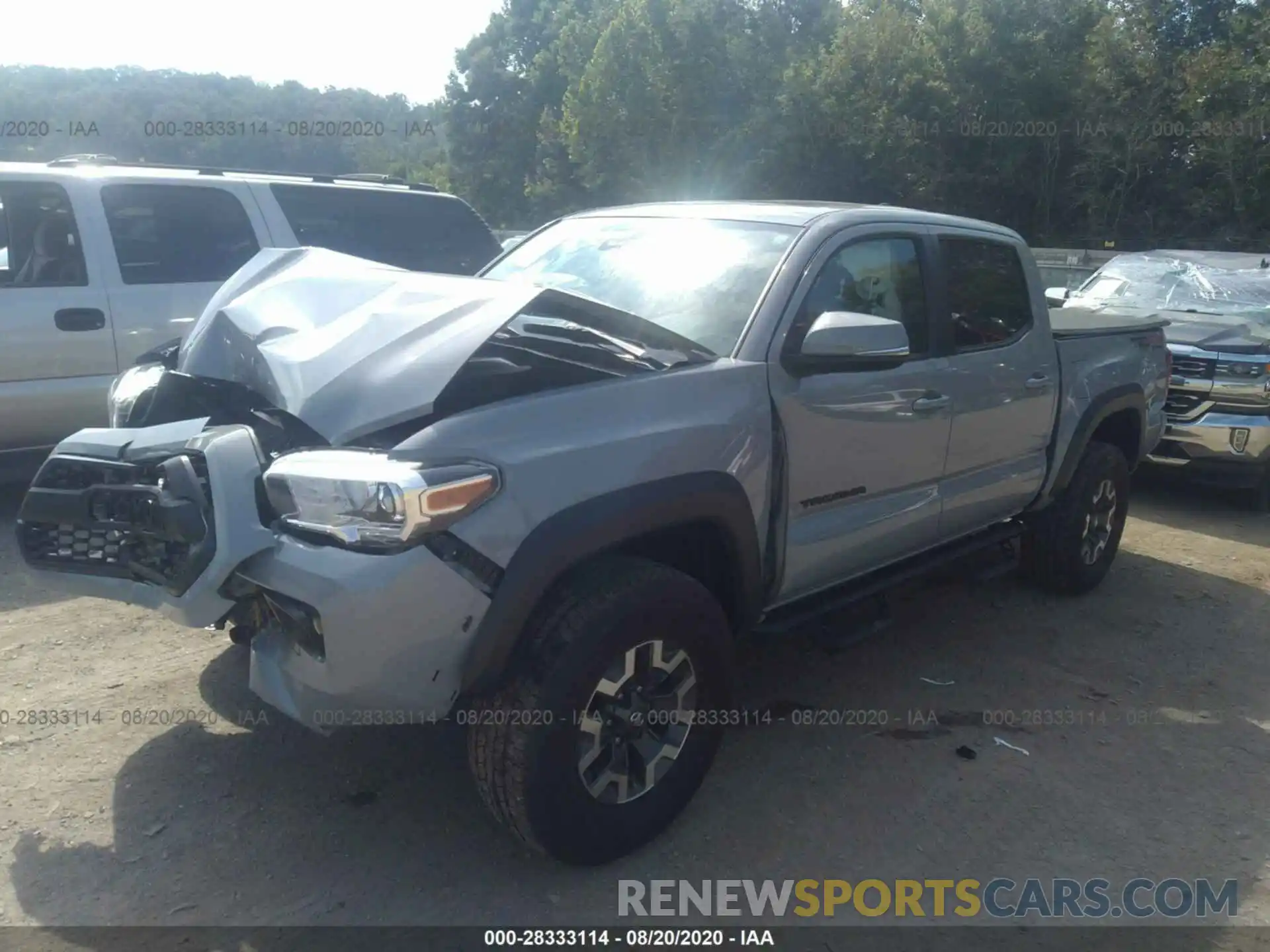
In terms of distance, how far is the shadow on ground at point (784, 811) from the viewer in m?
2.87

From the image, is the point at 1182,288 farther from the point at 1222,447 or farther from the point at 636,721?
the point at 636,721

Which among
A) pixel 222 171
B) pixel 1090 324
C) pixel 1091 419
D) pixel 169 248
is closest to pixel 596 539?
pixel 1091 419

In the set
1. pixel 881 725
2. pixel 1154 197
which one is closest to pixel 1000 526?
pixel 881 725

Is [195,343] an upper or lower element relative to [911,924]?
upper

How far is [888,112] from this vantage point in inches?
1204

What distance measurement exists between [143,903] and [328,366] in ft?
4.96

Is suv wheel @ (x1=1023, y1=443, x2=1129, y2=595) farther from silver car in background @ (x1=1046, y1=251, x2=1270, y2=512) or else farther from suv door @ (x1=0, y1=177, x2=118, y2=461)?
suv door @ (x1=0, y1=177, x2=118, y2=461)

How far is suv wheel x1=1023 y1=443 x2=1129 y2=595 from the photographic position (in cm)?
530

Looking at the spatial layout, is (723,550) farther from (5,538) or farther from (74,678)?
(5,538)

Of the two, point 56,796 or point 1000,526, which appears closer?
point 56,796

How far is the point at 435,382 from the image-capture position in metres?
2.69

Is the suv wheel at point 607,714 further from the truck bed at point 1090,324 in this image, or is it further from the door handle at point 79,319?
the door handle at point 79,319

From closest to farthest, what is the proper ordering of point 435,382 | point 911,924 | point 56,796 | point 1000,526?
point 435,382
point 911,924
point 56,796
point 1000,526

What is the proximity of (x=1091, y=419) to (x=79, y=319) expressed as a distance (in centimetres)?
539
